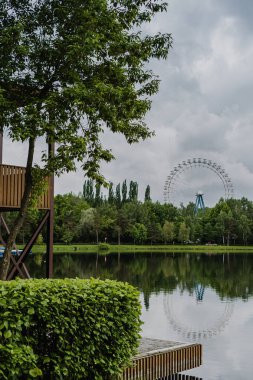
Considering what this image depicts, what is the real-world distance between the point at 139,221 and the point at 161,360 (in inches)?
4077

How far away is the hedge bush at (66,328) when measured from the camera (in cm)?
763

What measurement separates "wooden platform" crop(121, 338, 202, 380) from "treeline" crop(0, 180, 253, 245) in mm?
79704

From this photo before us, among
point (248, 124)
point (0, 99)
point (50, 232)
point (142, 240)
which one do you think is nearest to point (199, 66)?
point (248, 124)

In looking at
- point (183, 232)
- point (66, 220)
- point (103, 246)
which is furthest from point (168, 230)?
point (66, 220)

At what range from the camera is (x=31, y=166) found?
14.7 metres

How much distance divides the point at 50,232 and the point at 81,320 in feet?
31.3

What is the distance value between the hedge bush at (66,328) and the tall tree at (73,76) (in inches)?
195

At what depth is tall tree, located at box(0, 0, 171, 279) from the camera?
43.9ft

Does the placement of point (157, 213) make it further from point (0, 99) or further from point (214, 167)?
A: point (0, 99)

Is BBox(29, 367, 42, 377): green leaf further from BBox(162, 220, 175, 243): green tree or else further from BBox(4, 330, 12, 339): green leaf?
BBox(162, 220, 175, 243): green tree

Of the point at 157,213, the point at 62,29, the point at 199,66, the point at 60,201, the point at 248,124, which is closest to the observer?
the point at 62,29

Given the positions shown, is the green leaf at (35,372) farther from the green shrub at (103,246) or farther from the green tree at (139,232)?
the green tree at (139,232)

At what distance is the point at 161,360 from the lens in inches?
521

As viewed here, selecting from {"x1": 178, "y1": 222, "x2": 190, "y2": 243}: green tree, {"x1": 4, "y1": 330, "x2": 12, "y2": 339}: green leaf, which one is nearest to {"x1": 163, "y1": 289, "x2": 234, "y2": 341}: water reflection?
{"x1": 4, "y1": 330, "x2": 12, "y2": 339}: green leaf
